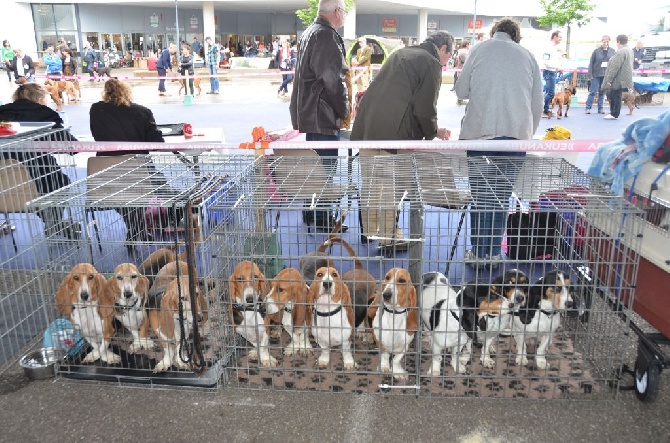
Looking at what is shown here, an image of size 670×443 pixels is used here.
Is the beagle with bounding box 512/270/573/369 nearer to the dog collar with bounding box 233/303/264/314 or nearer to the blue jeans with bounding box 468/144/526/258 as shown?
the blue jeans with bounding box 468/144/526/258

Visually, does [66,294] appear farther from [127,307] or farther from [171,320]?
[171,320]

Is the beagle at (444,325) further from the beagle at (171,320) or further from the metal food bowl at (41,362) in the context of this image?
the metal food bowl at (41,362)

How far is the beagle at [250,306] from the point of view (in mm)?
3000

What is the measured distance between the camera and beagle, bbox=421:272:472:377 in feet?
9.74

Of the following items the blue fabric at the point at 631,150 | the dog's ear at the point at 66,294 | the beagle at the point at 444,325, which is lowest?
the beagle at the point at 444,325

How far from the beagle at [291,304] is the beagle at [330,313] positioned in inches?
2.9

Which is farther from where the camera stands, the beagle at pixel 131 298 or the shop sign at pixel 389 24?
the shop sign at pixel 389 24

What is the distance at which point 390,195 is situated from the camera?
3172 millimetres

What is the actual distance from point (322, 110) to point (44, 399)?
302cm

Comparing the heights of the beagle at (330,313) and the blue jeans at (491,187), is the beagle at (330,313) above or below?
below

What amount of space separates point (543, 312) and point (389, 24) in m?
39.8

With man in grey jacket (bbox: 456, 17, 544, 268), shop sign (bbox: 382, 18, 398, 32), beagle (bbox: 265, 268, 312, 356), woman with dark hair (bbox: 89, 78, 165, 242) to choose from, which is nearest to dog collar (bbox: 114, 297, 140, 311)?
beagle (bbox: 265, 268, 312, 356)

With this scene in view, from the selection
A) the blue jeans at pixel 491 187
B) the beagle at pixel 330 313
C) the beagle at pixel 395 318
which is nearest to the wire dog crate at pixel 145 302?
the beagle at pixel 330 313

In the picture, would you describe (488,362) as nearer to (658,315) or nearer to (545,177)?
(658,315)
